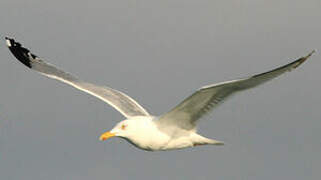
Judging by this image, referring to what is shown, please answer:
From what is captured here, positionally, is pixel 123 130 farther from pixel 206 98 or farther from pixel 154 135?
pixel 206 98

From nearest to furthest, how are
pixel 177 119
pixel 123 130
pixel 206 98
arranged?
pixel 206 98 → pixel 177 119 → pixel 123 130

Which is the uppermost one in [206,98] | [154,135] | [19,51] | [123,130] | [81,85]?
[19,51]

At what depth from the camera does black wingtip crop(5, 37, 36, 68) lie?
2035cm

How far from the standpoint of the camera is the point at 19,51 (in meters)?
20.7

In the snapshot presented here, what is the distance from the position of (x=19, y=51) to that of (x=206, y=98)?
7.66 metres

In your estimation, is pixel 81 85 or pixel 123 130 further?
pixel 81 85

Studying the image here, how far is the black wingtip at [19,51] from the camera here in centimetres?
2035

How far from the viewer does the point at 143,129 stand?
50.3ft

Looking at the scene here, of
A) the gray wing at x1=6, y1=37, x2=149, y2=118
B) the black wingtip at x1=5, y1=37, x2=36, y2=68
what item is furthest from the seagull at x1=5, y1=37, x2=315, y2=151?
the black wingtip at x1=5, y1=37, x2=36, y2=68

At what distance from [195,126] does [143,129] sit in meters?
0.96

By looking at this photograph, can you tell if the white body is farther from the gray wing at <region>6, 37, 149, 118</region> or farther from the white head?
the gray wing at <region>6, 37, 149, 118</region>

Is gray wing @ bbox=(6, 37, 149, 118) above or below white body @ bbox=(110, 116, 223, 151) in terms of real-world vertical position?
above

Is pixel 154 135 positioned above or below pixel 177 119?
below

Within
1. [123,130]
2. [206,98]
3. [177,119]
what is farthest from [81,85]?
[206,98]
